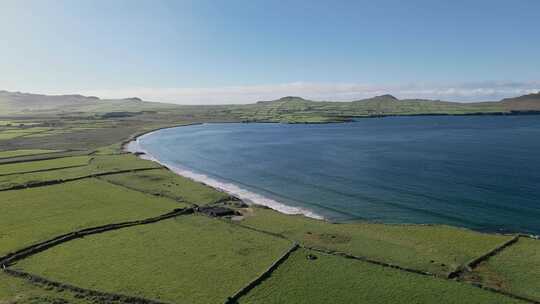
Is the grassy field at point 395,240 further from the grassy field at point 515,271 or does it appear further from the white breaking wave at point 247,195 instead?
the white breaking wave at point 247,195

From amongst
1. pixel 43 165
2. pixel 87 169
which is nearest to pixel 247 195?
pixel 87 169

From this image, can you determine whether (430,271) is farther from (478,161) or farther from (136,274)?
(478,161)

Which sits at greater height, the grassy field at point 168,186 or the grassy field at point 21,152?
the grassy field at point 21,152

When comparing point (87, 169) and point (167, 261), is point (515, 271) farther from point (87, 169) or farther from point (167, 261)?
point (87, 169)

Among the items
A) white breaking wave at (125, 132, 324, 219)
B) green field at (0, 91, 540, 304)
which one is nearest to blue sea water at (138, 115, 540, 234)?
white breaking wave at (125, 132, 324, 219)

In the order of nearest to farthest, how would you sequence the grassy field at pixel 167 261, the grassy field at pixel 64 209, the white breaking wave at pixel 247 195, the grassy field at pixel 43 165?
1. the grassy field at pixel 167 261
2. the grassy field at pixel 64 209
3. the white breaking wave at pixel 247 195
4. the grassy field at pixel 43 165

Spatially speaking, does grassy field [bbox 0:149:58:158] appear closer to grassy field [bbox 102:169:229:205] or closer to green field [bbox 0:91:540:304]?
grassy field [bbox 102:169:229:205]

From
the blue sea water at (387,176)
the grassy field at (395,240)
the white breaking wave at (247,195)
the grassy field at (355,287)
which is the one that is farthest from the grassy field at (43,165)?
the grassy field at (355,287)
